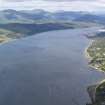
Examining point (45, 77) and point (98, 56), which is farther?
point (98, 56)

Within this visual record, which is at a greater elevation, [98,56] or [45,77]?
Answer: [45,77]

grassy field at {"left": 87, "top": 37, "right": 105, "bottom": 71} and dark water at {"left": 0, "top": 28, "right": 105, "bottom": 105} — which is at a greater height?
dark water at {"left": 0, "top": 28, "right": 105, "bottom": 105}

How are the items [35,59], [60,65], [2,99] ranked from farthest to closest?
[35,59] → [60,65] → [2,99]

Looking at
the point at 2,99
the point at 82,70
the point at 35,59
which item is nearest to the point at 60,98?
the point at 2,99

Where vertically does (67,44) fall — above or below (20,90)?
below

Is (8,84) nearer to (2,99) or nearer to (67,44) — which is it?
(2,99)

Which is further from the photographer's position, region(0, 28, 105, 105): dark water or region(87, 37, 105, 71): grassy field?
region(87, 37, 105, 71): grassy field

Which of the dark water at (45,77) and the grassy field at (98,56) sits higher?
the dark water at (45,77)

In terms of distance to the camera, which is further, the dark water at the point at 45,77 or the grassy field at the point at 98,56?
the grassy field at the point at 98,56
